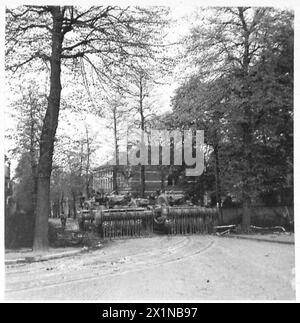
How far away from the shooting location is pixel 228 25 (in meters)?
10.7

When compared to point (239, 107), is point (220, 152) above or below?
below

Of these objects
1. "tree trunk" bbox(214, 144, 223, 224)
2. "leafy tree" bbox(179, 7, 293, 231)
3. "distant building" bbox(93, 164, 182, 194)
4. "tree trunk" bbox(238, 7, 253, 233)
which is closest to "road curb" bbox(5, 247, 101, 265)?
"distant building" bbox(93, 164, 182, 194)

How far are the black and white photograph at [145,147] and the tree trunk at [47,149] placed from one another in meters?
0.03

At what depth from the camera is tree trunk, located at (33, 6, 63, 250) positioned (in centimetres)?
1022

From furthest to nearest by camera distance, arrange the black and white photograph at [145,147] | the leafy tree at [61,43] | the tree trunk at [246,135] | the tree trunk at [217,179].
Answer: the tree trunk at [217,179] < the tree trunk at [246,135] < the leafy tree at [61,43] < the black and white photograph at [145,147]

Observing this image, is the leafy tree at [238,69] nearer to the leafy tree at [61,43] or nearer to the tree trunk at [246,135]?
the tree trunk at [246,135]

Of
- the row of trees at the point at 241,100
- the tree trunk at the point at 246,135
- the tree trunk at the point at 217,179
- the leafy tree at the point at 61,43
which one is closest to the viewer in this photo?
the leafy tree at the point at 61,43

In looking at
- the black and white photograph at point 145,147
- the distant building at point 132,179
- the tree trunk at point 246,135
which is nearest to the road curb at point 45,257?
the black and white photograph at point 145,147

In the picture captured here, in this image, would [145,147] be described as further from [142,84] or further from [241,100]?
[241,100]

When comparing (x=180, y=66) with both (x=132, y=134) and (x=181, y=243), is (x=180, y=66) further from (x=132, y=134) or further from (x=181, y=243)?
(x=181, y=243)

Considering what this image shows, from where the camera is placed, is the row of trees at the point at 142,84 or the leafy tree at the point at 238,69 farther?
the leafy tree at the point at 238,69

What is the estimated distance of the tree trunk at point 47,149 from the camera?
10.2 metres
